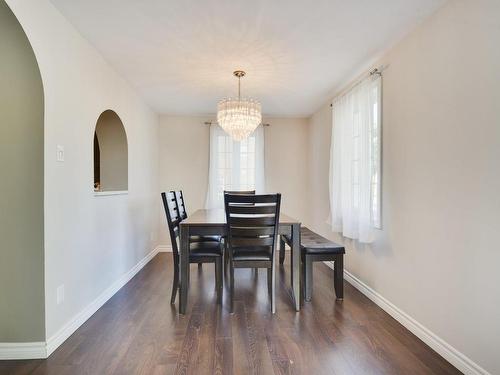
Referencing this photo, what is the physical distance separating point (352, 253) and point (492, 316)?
1.70 metres

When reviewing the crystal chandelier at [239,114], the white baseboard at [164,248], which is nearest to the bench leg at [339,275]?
the crystal chandelier at [239,114]

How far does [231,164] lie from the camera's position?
15.5 feet

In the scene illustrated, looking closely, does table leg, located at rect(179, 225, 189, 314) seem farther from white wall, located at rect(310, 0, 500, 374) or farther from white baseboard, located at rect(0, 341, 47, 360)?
white wall, located at rect(310, 0, 500, 374)

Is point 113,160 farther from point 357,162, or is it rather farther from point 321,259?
point 357,162

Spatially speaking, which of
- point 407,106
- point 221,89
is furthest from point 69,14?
point 407,106

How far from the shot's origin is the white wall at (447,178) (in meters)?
1.55

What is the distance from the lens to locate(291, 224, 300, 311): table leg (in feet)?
8.20

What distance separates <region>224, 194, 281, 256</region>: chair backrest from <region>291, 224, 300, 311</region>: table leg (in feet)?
0.70

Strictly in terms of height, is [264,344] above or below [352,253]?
below

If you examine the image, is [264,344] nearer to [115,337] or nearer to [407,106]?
[115,337]

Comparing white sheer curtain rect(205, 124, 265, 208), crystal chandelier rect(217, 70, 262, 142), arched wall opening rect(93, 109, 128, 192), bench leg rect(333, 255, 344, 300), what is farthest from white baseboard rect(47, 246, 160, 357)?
bench leg rect(333, 255, 344, 300)

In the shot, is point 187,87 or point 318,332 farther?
point 187,87

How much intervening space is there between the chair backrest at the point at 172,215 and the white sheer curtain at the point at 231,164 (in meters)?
1.72

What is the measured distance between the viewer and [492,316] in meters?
1.53
